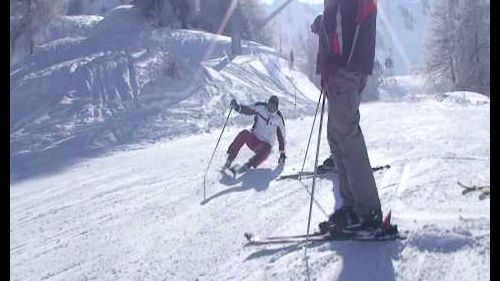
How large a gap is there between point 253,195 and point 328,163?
1.17m

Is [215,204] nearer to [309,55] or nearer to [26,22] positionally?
[26,22]

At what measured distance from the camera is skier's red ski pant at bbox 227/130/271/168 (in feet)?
27.5

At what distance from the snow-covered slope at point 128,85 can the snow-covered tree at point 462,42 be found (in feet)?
48.2

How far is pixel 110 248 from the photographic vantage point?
4805 millimetres

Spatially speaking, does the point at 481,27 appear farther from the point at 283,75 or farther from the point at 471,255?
the point at 471,255

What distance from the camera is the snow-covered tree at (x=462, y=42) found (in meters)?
40.8

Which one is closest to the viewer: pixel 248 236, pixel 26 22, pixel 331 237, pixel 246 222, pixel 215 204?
pixel 331 237

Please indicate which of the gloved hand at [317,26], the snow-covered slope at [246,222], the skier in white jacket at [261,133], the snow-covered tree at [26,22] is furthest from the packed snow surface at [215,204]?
the snow-covered tree at [26,22]

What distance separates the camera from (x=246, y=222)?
201 inches

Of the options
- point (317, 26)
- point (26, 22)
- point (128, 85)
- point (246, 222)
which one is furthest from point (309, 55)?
point (317, 26)

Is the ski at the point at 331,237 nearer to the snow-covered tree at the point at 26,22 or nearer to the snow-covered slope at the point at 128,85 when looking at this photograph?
the snow-covered slope at the point at 128,85

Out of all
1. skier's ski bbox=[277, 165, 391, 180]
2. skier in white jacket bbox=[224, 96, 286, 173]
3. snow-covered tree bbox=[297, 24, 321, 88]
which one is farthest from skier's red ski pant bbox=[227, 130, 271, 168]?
snow-covered tree bbox=[297, 24, 321, 88]

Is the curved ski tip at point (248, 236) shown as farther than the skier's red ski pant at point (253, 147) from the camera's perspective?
No

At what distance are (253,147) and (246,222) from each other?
3.67 metres
